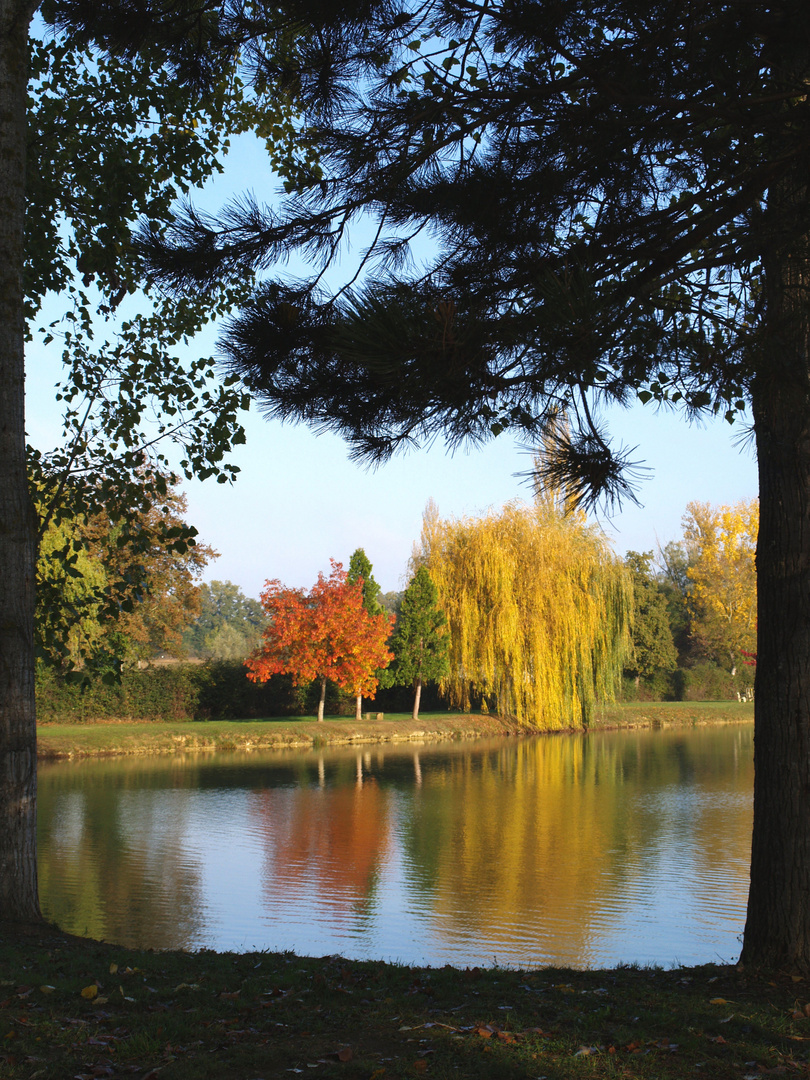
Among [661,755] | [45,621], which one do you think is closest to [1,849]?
[45,621]

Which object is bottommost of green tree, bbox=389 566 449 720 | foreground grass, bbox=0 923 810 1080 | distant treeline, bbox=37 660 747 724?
distant treeline, bbox=37 660 747 724

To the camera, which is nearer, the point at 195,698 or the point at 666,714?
the point at 195,698

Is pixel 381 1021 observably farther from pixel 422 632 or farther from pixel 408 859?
pixel 422 632

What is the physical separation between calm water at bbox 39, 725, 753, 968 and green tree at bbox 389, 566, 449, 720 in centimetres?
761

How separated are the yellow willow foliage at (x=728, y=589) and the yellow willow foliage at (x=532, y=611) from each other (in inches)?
675

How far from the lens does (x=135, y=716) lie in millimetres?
26078

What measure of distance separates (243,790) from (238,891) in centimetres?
704

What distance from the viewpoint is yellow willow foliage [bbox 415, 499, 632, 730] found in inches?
1011

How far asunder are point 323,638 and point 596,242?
21.3m

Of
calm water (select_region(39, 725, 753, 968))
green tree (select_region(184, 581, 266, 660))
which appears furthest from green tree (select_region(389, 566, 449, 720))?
green tree (select_region(184, 581, 266, 660))

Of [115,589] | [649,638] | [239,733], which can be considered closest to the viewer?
[115,589]

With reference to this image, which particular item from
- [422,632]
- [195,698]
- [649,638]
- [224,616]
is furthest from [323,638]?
[224,616]

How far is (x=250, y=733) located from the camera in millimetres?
23469

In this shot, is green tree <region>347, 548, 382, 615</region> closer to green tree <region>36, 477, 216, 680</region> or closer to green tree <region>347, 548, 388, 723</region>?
green tree <region>347, 548, 388, 723</region>
